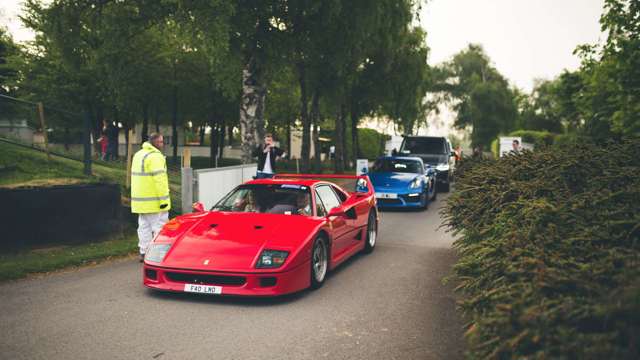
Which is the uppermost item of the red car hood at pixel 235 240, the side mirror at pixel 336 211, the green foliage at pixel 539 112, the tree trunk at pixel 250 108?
the green foliage at pixel 539 112

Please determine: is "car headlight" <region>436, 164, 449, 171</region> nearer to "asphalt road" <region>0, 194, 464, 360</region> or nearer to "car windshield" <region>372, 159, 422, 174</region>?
"car windshield" <region>372, 159, 422, 174</region>

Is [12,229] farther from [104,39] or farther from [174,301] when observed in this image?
[104,39]

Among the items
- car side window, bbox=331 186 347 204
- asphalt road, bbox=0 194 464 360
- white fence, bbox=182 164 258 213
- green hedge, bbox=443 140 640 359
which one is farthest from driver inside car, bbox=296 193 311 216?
white fence, bbox=182 164 258 213

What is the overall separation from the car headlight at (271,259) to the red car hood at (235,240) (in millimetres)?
49

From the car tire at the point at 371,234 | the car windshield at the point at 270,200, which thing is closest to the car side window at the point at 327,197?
the car windshield at the point at 270,200

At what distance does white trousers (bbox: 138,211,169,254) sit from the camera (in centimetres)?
824

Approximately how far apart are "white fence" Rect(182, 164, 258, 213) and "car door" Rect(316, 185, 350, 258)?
4.53 m

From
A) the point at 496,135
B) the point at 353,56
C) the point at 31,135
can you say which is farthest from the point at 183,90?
the point at 496,135

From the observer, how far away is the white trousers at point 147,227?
27.0ft

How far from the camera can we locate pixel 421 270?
313 inches

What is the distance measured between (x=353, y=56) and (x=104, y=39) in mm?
9001

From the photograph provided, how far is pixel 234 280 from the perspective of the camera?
578 centimetres

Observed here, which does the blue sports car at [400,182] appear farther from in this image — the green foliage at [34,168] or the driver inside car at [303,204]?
the driver inside car at [303,204]

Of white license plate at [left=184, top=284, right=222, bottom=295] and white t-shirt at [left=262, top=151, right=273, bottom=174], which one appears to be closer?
white license plate at [left=184, top=284, right=222, bottom=295]
